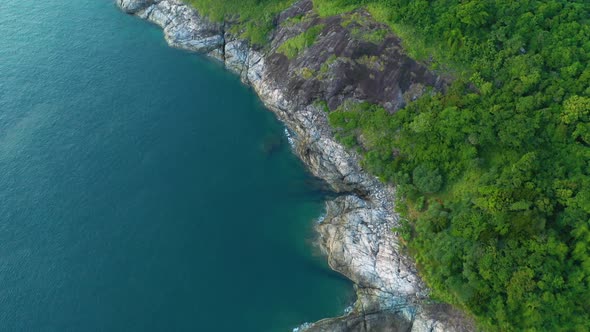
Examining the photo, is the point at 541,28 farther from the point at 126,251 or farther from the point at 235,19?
the point at 126,251

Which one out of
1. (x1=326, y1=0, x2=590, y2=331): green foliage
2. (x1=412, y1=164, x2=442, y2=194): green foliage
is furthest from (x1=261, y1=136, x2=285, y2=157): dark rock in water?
(x1=412, y1=164, x2=442, y2=194): green foliage

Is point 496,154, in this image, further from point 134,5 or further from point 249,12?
point 134,5

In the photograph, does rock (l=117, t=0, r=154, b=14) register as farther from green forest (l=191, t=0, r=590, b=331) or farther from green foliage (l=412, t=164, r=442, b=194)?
green foliage (l=412, t=164, r=442, b=194)

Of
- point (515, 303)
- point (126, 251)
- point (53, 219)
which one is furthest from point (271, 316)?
point (53, 219)

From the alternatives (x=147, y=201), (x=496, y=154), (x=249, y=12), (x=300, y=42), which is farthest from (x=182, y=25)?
(x=496, y=154)

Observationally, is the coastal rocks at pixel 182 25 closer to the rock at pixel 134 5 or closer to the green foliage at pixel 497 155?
the rock at pixel 134 5

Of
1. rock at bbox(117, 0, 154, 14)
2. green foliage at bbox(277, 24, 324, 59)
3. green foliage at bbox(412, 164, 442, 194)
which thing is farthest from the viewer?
rock at bbox(117, 0, 154, 14)
